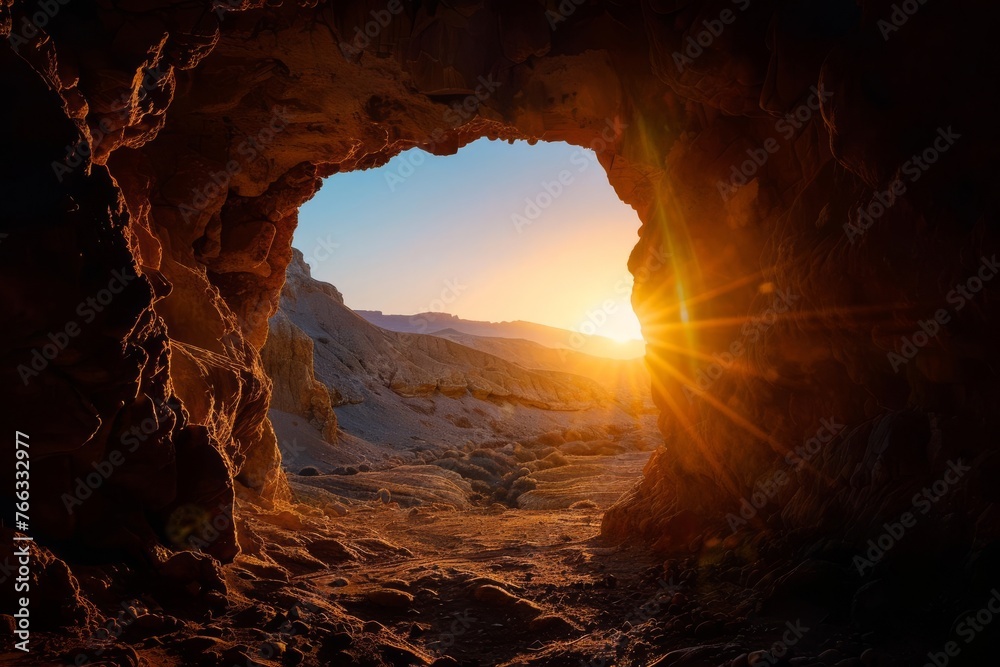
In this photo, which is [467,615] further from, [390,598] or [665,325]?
[665,325]

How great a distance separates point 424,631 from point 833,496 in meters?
3.92

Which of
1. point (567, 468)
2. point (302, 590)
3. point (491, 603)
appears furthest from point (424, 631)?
point (567, 468)

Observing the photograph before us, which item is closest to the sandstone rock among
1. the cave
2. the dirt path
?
the dirt path

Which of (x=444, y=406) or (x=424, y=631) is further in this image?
(x=444, y=406)

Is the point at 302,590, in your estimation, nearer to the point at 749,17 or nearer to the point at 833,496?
the point at 833,496

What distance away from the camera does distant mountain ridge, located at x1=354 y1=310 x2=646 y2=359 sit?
437ft

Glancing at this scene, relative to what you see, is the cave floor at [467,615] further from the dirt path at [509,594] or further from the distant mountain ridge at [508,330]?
the distant mountain ridge at [508,330]

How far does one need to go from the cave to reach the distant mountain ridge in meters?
114

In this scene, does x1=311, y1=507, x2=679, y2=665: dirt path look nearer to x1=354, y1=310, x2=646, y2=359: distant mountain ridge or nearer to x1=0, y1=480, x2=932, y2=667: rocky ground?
x1=0, y1=480, x2=932, y2=667: rocky ground

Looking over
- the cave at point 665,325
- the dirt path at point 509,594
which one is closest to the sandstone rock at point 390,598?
the dirt path at point 509,594

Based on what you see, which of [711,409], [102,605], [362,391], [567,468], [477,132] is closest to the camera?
[102,605]

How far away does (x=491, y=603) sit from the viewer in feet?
19.4

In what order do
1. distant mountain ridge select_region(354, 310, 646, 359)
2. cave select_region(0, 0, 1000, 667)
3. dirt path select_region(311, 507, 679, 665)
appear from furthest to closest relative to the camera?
1. distant mountain ridge select_region(354, 310, 646, 359)
2. dirt path select_region(311, 507, 679, 665)
3. cave select_region(0, 0, 1000, 667)

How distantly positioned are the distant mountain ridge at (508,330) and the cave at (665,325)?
11393cm
